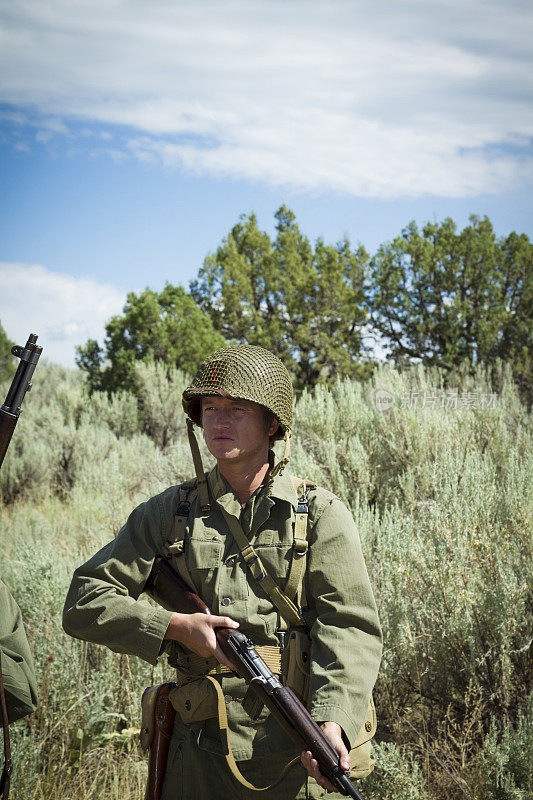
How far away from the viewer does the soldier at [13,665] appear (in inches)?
82.7

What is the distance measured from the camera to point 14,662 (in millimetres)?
2111

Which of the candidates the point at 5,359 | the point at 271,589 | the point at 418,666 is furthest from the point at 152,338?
the point at 271,589

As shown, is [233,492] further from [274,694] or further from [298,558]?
[274,694]

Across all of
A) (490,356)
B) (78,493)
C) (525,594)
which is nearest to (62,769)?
(525,594)

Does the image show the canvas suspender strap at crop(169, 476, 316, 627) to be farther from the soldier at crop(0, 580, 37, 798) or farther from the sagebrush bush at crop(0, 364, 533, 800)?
the sagebrush bush at crop(0, 364, 533, 800)

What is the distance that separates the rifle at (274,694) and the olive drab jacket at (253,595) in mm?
73

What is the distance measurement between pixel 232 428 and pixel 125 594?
65 centimetres

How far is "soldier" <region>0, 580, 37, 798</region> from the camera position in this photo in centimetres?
210

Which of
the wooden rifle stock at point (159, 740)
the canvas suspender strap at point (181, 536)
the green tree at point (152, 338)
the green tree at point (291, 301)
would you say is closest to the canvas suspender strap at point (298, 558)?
the canvas suspender strap at point (181, 536)

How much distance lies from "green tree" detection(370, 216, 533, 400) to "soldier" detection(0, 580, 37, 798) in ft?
52.7

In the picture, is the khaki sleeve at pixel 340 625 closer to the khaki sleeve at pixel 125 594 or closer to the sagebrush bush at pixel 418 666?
the khaki sleeve at pixel 125 594

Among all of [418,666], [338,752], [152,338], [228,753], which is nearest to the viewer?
[338,752]

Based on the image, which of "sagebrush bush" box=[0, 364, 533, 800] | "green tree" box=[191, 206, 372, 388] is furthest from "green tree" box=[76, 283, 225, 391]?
"sagebrush bush" box=[0, 364, 533, 800]

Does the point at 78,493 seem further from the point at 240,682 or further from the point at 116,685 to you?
the point at 240,682
